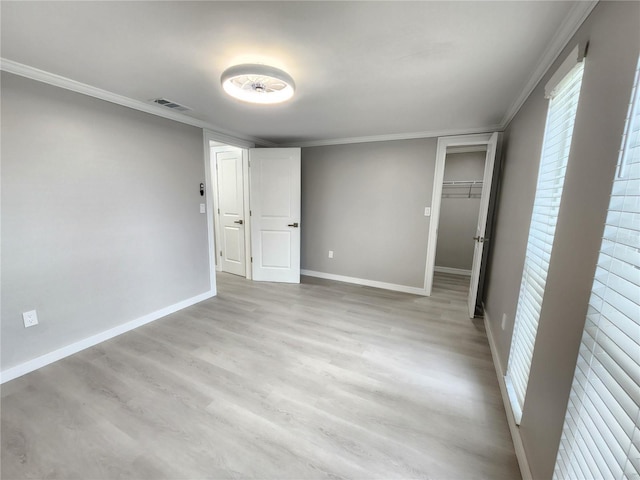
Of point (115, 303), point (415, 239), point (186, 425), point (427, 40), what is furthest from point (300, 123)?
point (186, 425)

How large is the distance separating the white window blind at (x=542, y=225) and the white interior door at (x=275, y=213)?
9.50ft

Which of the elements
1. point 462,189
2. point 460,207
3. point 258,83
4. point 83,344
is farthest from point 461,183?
point 83,344

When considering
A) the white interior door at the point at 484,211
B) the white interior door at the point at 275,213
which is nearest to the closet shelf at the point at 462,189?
the white interior door at the point at 484,211

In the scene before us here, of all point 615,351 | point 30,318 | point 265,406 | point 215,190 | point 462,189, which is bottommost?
point 265,406

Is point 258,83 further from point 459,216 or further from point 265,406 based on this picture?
point 459,216

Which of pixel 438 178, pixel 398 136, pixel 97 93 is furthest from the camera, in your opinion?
pixel 398 136

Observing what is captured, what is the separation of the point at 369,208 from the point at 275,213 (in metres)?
1.45

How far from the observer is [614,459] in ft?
2.28

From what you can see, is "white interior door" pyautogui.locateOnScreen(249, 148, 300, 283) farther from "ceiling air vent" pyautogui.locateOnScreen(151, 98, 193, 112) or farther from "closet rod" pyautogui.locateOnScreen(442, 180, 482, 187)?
"closet rod" pyautogui.locateOnScreen(442, 180, 482, 187)

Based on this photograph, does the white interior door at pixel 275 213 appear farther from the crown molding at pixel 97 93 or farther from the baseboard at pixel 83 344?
the baseboard at pixel 83 344

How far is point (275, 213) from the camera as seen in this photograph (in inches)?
157

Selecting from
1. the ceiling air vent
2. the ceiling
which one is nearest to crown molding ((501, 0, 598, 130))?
the ceiling

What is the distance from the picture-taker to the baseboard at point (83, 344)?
190 centimetres

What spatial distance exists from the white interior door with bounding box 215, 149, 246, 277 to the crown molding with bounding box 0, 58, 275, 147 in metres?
0.73
